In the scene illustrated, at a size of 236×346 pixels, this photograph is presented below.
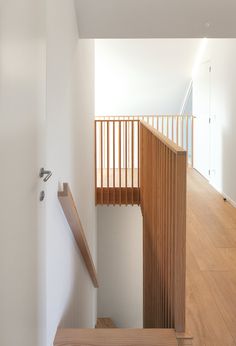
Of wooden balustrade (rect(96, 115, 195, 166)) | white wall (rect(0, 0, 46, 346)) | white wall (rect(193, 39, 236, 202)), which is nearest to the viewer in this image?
white wall (rect(0, 0, 46, 346))

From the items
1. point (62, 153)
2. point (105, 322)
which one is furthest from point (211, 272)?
point (105, 322)

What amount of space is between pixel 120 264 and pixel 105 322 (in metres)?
0.93

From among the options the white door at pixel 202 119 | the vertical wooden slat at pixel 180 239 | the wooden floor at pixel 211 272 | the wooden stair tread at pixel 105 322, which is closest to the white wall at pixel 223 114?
the white door at pixel 202 119

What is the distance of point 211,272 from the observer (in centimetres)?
398

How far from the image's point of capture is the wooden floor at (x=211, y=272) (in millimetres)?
3003

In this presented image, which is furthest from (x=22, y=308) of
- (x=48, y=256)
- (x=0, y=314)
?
(x=48, y=256)

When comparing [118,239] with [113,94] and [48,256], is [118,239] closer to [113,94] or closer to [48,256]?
[113,94]

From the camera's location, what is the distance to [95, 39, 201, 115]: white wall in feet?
28.3

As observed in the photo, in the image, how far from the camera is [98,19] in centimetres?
414

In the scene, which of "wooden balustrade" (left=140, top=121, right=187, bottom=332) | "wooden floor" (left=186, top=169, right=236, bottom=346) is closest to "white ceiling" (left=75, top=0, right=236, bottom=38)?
"wooden balustrade" (left=140, top=121, right=187, bottom=332)

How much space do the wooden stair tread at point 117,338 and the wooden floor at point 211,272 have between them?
13.5 inches

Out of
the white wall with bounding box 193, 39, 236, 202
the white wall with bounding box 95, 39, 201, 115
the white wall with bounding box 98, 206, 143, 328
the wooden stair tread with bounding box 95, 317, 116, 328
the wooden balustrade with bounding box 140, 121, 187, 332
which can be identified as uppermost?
the white wall with bounding box 95, 39, 201, 115

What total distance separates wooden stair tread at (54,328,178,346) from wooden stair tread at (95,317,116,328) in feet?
15.3

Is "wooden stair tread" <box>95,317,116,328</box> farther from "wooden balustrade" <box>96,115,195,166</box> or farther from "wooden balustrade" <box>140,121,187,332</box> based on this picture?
"wooden balustrade" <box>140,121,187,332</box>
